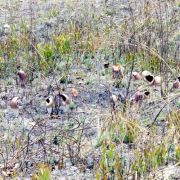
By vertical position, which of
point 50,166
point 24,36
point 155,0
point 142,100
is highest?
point 155,0

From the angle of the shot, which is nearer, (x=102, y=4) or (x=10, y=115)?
(x=10, y=115)

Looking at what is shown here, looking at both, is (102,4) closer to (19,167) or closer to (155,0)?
(155,0)

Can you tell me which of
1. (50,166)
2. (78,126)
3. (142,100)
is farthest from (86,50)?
(50,166)

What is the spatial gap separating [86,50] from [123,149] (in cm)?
254

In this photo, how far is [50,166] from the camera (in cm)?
332

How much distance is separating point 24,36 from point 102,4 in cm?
202

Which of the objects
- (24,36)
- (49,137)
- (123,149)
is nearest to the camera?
(123,149)

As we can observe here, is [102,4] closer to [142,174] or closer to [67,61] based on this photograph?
[67,61]

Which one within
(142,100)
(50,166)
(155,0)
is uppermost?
(155,0)

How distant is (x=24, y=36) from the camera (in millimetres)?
6379

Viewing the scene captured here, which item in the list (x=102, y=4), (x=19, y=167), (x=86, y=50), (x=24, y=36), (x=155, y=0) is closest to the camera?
(x=19, y=167)

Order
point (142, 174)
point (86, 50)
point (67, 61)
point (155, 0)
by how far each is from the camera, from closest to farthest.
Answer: point (142, 174) → point (67, 61) → point (86, 50) → point (155, 0)

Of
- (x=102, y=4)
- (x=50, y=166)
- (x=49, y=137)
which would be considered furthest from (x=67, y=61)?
(x=102, y=4)

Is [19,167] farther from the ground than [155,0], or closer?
closer
